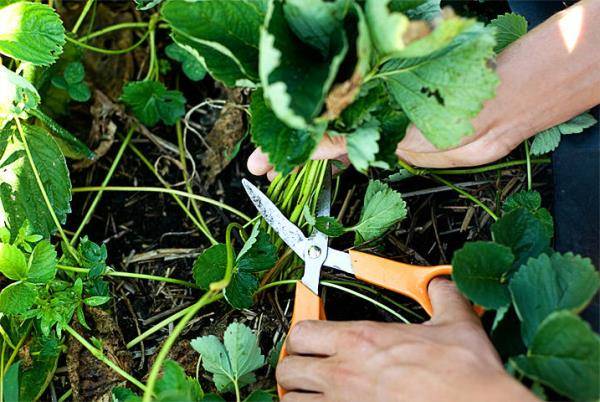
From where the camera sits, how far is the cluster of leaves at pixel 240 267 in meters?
1.14

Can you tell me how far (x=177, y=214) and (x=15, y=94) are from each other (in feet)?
1.29

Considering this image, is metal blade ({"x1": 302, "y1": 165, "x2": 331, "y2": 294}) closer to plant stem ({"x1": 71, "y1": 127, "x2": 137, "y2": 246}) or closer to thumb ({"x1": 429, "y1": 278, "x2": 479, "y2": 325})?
thumb ({"x1": 429, "y1": 278, "x2": 479, "y2": 325})

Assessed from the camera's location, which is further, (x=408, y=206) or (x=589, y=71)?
(x=408, y=206)

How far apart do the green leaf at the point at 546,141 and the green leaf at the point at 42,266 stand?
811 mm

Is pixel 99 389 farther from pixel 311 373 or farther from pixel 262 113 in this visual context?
pixel 262 113

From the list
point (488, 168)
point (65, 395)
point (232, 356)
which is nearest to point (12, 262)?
point (65, 395)

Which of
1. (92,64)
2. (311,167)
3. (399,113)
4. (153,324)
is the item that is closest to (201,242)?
(153,324)

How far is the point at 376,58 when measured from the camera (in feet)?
2.83

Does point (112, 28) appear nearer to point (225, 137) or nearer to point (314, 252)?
point (225, 137)

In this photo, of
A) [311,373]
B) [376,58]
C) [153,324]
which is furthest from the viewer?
[153,324]

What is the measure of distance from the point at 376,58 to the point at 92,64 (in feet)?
2.79

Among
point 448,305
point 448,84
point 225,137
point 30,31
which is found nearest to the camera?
point 448,84

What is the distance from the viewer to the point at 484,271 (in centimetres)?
95

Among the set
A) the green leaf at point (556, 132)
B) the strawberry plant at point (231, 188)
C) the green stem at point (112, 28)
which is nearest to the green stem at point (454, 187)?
the strawberry plant at point (231, 188)
